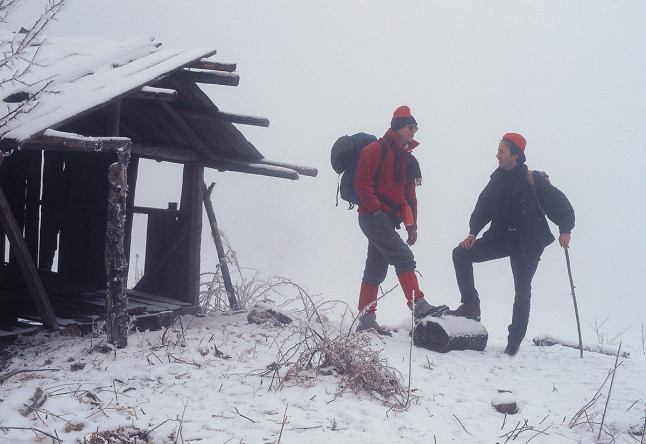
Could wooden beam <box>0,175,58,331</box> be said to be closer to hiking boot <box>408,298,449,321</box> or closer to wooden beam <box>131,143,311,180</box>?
wooden beam <box>131,143,311,180</box>

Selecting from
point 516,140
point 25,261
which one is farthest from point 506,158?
point 25,261

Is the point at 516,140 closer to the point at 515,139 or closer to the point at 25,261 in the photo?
the point at 515,139

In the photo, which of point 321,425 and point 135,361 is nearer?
point 321,425

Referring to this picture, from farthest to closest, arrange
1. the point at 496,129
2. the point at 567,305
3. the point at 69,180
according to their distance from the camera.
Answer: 1. the point at 496,129
2. the point at 567,305
3. the point at 69,180

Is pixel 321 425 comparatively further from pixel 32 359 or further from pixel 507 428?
pixel 32 359

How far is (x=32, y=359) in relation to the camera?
15.6 ft

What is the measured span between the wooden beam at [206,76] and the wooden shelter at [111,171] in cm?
1

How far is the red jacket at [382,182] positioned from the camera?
6070 mm

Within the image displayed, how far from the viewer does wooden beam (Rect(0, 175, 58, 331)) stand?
498 cm

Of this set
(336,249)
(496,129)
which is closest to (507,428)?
(336,249)

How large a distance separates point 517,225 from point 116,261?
3.94 m

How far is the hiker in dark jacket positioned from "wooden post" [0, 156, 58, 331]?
407 centimetres

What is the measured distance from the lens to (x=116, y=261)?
17.0 feet

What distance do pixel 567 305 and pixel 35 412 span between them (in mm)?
45731
